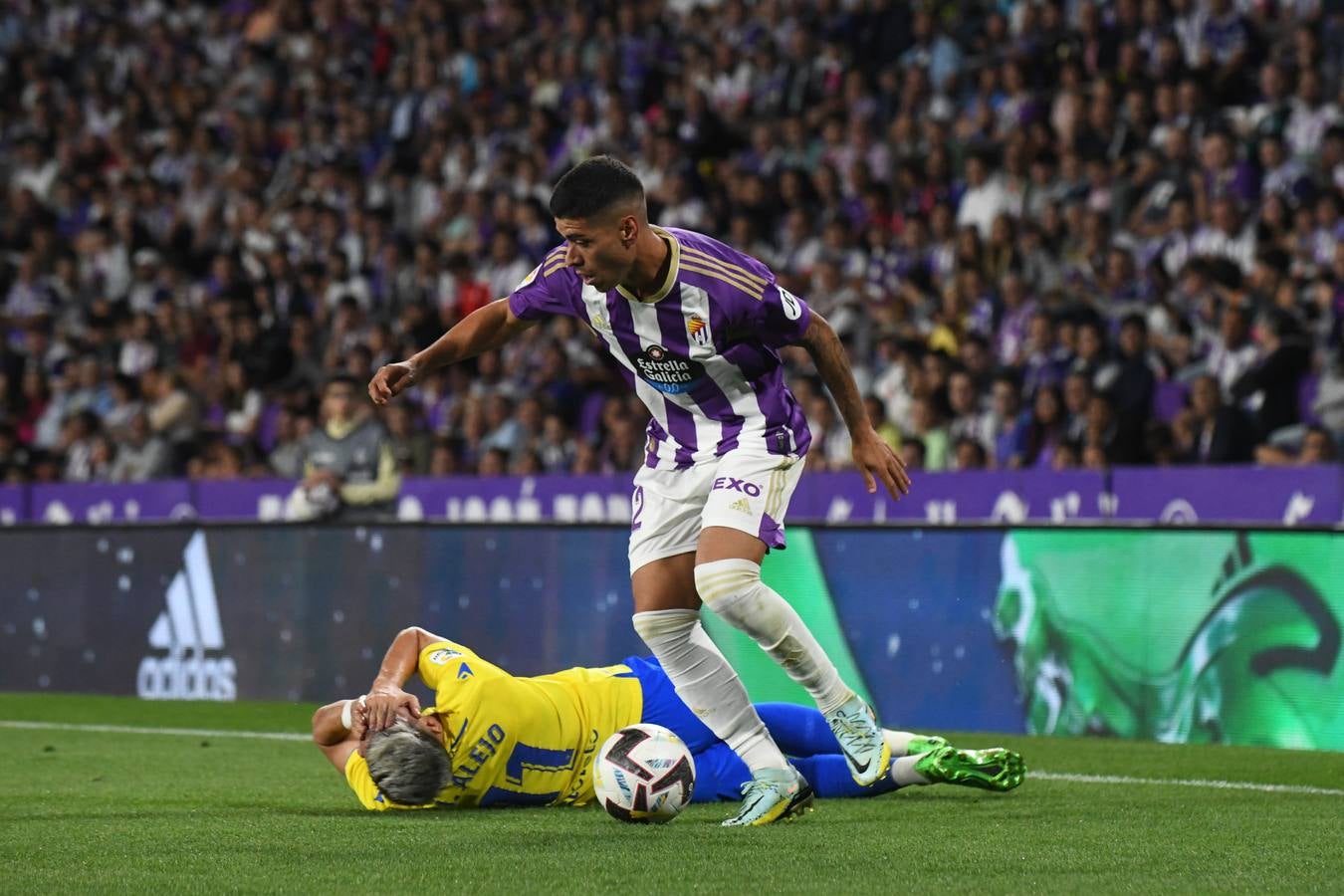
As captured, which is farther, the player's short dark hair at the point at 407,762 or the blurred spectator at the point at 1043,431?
the blurred spectator at the point at 1043,431

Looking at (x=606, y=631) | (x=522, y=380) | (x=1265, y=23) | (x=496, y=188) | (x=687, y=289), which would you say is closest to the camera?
(x=687, y=289)

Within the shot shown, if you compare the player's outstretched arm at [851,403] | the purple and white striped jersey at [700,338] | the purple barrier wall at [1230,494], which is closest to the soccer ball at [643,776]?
the purple and white striped jersey at [700,338]

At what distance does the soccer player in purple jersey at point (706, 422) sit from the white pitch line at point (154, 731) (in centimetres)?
424

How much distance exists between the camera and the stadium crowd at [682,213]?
1308cm

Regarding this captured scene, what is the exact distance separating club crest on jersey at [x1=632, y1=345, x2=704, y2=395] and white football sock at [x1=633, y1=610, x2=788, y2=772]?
0.73m

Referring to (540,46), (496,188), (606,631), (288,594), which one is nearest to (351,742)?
(606,631)

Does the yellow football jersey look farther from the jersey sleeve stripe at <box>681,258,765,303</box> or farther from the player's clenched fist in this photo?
the jersey sleeve stripe at <box>681,258,765,303</box>

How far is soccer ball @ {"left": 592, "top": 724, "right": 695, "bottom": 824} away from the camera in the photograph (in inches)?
252

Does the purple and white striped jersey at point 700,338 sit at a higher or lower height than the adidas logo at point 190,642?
higher

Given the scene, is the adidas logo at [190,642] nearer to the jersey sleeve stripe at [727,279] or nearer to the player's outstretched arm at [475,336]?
the player's outstretched arm at [475,336]

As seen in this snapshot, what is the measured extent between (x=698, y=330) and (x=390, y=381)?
1.05m

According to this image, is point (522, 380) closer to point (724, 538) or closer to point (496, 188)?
point (496, 188)

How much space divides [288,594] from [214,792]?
17.4 feet

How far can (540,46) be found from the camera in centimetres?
2025
